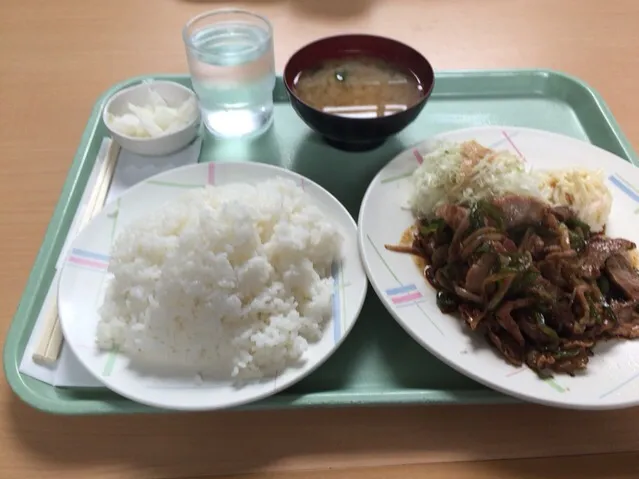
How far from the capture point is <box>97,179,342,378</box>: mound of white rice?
1.18 meters

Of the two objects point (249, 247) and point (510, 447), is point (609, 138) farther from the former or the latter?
point (249, 247)

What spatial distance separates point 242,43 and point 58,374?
1134mm

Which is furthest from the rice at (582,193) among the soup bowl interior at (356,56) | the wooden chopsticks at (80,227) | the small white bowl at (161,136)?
the wooden chopsticks at (80,227)

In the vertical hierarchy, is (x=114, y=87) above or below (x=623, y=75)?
below

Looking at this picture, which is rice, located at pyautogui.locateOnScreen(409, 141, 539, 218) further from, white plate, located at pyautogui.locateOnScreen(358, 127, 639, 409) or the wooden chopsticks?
the wooden chopsticks

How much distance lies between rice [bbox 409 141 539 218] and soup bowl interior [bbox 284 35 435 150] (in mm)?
154

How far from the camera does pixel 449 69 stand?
2141 mm

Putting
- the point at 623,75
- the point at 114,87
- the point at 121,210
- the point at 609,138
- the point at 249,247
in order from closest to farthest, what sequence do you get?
the point at 249,247 < the point at 121,210 < the point at 609,138 < the point at 114,87 < the point at 623,75

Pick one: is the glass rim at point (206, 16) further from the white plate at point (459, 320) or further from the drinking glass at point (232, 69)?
the white plate at point (459, 320)

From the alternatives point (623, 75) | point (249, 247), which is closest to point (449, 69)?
point (623, 75)

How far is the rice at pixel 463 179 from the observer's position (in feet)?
4.84

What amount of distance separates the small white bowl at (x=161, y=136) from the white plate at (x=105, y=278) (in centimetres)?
17

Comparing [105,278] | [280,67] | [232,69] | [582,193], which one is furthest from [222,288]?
[280,67]

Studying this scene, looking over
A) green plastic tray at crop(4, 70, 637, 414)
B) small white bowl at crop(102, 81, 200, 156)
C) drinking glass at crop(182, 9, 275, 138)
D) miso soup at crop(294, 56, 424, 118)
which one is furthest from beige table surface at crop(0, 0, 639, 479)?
miso soup at crop(294, 56, 424, 118)
